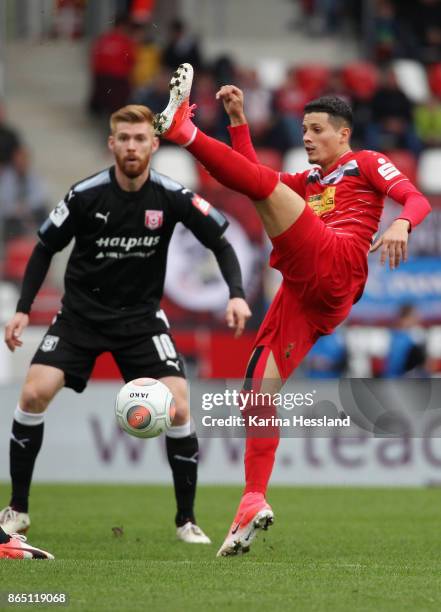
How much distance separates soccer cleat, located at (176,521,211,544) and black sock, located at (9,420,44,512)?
2.90ft

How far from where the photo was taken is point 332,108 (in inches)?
269

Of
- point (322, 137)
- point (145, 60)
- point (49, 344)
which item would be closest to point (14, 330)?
point (49, 344)

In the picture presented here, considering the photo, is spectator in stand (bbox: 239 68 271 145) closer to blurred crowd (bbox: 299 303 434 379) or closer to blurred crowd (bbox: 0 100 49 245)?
blurred crowd (bbox: 0 100 49 245)

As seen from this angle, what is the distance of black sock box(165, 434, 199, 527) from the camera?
7.55 m

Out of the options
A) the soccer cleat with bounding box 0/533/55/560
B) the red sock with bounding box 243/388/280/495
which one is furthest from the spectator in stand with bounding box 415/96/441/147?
the soccer cleat with bounding box 0/533/55/560

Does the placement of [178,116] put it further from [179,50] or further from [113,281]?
[179,50]

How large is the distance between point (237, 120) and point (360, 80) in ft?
41.1

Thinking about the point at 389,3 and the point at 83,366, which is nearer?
the point at 83,366

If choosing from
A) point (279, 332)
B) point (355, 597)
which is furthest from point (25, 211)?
point (355, 597)

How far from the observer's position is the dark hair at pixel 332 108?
6832 millimetres

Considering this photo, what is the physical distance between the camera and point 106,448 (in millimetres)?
12344

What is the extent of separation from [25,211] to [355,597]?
1107cm

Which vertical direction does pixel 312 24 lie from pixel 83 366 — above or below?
above

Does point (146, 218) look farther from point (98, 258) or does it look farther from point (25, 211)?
point (25, 211)
